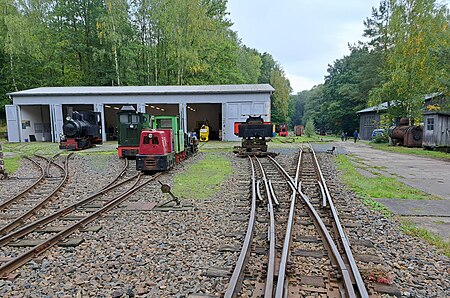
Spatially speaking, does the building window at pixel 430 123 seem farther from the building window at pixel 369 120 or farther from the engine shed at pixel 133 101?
the building window at pixel 369 120

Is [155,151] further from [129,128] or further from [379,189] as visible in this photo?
[379,189]

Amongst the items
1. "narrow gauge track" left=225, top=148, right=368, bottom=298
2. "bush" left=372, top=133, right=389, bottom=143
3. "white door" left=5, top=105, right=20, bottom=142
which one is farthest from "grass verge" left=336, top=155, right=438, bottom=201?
"white door" left=5, top=105, right=20, bottom=142

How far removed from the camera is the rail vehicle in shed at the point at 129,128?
14.6 m

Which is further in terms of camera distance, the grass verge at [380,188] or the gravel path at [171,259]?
the grass verge at [380,188]

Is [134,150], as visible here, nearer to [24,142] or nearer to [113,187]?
[113,187]

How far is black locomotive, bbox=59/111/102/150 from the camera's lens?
20.0 m

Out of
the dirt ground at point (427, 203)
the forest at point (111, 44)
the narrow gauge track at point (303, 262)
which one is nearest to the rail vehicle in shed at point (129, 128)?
the narrow gauge track at point (303, 262)

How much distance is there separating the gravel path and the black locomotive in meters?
15.8

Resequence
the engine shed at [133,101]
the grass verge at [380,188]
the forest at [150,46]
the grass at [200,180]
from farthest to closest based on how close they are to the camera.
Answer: the engine shed at [133,101]
the forest at [150,46]
the grass at [200,180]
the grass verge at [380,188]

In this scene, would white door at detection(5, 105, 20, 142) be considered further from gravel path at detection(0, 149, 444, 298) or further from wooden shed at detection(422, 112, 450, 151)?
wooden shed at detection(422, 112, 450, 151)

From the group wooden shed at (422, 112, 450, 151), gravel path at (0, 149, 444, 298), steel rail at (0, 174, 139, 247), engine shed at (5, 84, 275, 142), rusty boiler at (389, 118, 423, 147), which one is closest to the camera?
gravel path at (0, 149, 444, 298)

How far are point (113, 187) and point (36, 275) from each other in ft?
16.4

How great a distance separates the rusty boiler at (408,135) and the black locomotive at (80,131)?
77.1 ft

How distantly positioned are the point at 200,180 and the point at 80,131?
13.9 m
